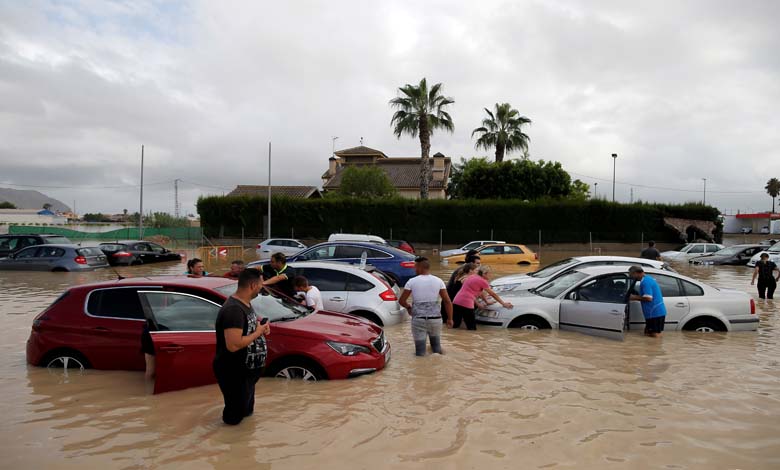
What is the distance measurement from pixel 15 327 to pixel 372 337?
25.0 ft

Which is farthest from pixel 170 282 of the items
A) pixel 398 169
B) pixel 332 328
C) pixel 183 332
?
pixel 398 169

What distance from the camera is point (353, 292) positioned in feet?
32.0

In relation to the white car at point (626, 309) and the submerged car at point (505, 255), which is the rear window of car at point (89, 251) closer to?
the submerged car at point (505, 255)

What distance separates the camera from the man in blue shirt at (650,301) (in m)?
9.23

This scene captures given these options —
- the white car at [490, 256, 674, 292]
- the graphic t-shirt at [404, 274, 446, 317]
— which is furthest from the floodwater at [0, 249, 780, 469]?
the white car at [490, 256, 674, 292]

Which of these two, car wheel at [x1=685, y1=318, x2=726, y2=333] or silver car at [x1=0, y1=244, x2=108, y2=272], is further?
silver car at [x1=0, y1=244, x2=108, y2=272]

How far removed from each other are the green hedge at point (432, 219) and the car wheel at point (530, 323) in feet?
101

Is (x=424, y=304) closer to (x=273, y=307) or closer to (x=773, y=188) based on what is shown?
(x=273, y=307)

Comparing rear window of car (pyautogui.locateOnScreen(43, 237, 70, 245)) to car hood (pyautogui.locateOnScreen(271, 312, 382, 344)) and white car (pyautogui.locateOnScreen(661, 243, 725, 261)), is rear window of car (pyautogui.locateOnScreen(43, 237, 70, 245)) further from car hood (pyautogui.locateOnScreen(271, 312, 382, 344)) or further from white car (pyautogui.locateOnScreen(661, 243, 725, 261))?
white car (pyautogui.locateOnScreen(661, 243, 725, 261))

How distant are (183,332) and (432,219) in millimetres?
35533

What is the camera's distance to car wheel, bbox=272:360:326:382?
6504mm

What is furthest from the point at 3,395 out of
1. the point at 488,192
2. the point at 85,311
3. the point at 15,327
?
the point at 488,192

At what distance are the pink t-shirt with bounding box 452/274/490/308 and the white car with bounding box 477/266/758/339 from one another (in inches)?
16.7

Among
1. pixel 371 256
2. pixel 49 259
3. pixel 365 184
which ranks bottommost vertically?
pixel 49 259
